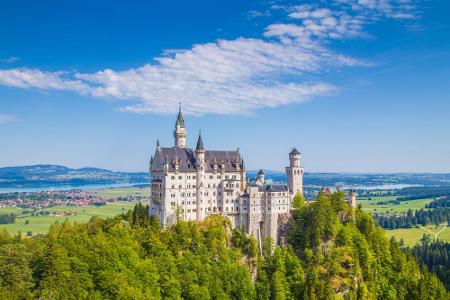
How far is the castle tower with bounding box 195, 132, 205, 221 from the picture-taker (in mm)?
102312

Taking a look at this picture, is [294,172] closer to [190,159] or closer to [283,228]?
[283,228]

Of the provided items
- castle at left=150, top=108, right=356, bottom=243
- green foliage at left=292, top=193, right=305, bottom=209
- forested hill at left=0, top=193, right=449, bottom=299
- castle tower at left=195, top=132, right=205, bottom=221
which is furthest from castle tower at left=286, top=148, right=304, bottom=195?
castle tower at left=195, top=132, right=205, bottom=221

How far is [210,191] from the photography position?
4131 inches

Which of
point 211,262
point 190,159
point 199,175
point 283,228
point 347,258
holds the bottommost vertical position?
point 347,258

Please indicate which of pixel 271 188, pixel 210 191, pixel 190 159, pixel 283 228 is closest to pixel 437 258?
pixel 283 228

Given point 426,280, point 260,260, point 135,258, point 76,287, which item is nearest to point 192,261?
point 135,258

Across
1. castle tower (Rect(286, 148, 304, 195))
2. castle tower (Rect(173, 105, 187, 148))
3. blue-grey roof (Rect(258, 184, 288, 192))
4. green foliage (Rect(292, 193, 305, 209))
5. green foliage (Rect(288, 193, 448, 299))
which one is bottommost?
green foliage (Rect(288, 193, 448, 299))

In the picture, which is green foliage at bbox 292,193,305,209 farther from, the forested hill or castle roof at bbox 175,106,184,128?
castle roof at bbox 175,106,184,128

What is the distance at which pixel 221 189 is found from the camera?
106125mm

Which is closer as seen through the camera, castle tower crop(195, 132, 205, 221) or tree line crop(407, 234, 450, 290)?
castle tower crop(195, 132, 205, 221)

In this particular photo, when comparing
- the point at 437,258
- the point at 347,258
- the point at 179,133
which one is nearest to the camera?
the point at 347,258

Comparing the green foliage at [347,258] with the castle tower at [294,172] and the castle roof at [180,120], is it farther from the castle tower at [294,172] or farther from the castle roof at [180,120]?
the castle roof at [180,120]

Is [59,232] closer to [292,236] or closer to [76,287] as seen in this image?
[76,287]

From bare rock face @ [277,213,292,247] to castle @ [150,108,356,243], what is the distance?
228 mm
